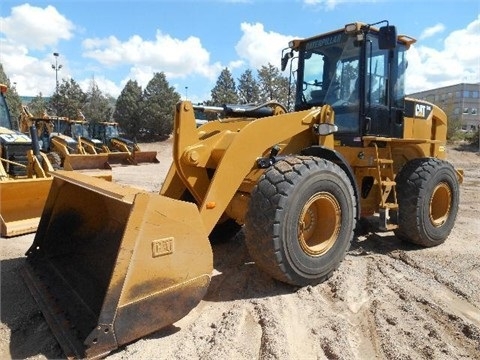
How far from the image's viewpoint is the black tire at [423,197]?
515 centimetres

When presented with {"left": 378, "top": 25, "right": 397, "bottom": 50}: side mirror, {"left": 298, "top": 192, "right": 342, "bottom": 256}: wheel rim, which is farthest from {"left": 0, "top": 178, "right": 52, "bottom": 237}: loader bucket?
{"left": 378, "top": 25, "right": 397, "bottom": 50}: side mirror

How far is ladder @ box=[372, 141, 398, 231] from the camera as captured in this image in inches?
196

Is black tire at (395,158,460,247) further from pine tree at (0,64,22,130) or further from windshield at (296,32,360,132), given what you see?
pine tree at (0,64,22,130)

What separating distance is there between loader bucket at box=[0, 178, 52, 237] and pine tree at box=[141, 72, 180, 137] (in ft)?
90.5

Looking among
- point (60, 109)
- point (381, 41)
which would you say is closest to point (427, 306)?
point (381, 41)

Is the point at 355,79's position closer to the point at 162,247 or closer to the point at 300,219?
the point at 300,219

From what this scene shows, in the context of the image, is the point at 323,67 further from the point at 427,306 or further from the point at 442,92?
the point at 442,92

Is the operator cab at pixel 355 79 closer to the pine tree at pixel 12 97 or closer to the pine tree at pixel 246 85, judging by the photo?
the pine tree at pixel 246 85

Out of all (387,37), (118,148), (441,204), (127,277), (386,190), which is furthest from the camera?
(118,148)

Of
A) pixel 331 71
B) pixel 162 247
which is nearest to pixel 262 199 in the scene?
pixel 162 247

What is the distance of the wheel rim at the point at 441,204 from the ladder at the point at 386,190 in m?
0.70

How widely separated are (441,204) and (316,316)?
341 cm

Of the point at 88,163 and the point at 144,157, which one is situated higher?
the point at 88,163

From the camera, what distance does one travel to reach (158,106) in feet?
110
